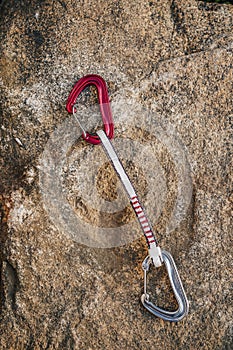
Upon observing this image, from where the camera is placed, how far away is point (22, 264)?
1.72 metres

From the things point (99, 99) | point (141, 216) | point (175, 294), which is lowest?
point (175, 294)

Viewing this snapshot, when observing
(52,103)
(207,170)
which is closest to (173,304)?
(207,170)

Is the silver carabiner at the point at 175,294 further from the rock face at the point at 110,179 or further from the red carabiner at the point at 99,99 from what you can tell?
the red carabiner at the point at 99,99


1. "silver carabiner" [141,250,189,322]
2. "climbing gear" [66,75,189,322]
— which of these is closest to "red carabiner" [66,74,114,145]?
"climbing gear" [66,75,189,322]

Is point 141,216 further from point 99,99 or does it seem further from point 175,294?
point 99,99

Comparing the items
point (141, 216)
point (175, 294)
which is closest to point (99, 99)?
point (141, 216)

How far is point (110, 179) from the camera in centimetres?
175

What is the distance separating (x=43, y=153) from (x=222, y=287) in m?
0.64

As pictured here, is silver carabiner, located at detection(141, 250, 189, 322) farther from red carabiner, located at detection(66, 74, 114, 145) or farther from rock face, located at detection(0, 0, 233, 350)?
red carabiner, located at detection(66, 74, 114, 145)

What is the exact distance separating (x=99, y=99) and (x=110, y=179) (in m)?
0.22

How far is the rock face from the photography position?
1732mm

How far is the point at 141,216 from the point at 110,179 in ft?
0.47

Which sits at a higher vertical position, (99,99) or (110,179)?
(99,99)

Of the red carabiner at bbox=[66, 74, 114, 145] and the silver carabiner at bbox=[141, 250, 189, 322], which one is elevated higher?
the red carabiner at bbox=[66, 74, 114, 145]
